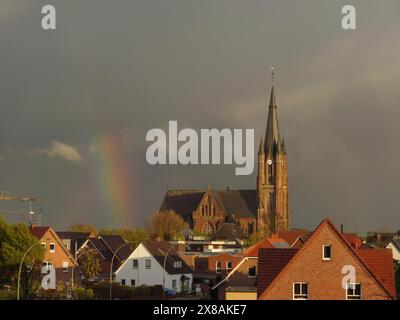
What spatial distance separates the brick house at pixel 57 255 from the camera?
2982 inches

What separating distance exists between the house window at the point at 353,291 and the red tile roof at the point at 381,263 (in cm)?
159

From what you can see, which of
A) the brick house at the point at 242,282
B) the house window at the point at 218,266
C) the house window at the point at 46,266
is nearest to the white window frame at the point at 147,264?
the house window at the point at 218,266

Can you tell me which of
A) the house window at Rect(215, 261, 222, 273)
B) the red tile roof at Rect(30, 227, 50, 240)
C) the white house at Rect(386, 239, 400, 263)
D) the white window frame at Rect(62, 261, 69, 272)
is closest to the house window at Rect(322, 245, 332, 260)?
the red tile roof at Rect(30, 227, 50, 240)

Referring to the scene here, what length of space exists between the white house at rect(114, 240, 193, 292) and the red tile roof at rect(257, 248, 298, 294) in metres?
46.4

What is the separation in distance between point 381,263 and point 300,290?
4.58m

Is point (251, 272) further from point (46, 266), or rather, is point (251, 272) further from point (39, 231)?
point (39, 231)

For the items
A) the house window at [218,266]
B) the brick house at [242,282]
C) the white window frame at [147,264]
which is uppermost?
the brick house at [242,282]

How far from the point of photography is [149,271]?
277 ft

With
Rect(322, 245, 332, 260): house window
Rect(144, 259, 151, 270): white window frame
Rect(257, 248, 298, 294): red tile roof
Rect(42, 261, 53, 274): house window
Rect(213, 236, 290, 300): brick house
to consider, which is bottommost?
Rect(144, 259, 151, 270): white window frame

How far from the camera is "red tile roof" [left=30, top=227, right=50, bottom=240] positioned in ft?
248

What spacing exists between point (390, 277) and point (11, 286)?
39.5 meters

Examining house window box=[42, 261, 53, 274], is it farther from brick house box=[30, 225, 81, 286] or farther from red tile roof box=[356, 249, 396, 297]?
red tile roof box=[356, 249, 396, 297]

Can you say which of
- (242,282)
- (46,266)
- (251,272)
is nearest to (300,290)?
(242,282)

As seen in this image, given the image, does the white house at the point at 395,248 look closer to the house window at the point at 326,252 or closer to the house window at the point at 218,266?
the house window at the point at 218,266
